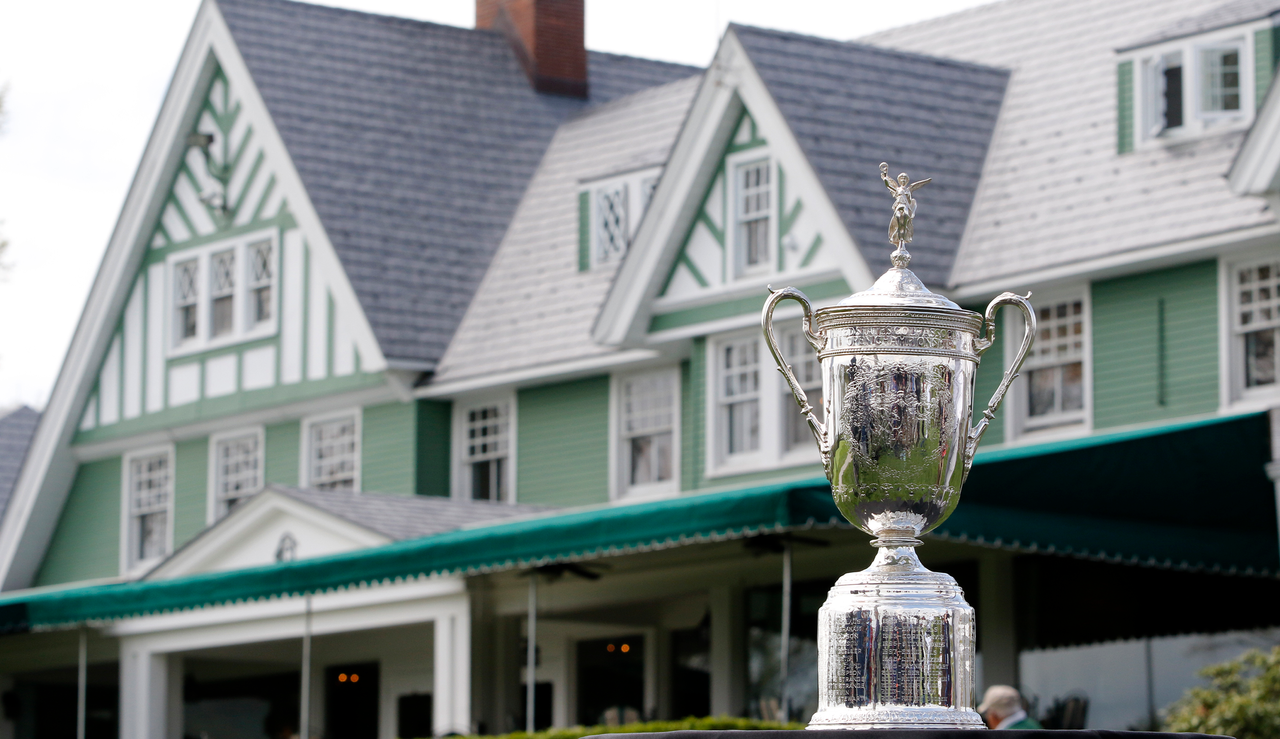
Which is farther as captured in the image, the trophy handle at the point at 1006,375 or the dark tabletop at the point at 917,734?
the trophy handle at the point at 1006,375

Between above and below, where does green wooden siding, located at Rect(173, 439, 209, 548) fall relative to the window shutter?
below

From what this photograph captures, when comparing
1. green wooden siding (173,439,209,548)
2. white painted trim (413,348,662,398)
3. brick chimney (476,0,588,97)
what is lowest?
green wooden siding (173,439,209,548)

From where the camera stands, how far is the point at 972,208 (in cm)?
1948

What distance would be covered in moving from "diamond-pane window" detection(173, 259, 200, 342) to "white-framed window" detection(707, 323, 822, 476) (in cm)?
876

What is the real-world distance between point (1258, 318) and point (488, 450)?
9.74 m

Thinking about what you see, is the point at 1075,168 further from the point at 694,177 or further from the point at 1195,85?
the point at 694,177

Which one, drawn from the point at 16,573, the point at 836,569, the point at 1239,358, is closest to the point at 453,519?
the point at 836,569

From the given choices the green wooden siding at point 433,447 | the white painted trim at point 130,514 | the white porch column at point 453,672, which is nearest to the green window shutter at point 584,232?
the green wooden siding at point 433,447

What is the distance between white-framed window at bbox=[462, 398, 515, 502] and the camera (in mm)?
23406

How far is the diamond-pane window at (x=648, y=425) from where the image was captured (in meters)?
21.6

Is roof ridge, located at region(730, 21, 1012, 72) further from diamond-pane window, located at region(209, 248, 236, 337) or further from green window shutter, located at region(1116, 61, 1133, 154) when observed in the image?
diamond-pane window, located at region(209, 248, 236, 337)

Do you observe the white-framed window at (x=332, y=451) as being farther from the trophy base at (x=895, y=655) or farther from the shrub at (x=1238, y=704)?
the trophy base at (x=895, y=655)

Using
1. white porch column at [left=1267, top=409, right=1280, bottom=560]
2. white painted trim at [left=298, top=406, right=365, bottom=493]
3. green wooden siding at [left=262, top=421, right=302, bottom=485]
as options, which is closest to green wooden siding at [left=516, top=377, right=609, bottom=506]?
white painted trim at [left=298, top=406, right=365, bottom=493]

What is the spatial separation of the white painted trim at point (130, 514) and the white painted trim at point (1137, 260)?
11984 mm
